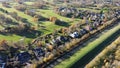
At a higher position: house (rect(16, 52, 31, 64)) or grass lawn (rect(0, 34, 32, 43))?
grass lawn (rect(0, 34, 32, 43))

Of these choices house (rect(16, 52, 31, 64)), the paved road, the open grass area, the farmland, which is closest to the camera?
the open grass area

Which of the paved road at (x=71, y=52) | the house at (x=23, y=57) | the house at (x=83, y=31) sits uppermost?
the house at (x=83, y=31)

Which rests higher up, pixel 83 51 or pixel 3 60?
pixel 3 60

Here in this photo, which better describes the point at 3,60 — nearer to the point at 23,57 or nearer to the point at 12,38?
the point at 23,57

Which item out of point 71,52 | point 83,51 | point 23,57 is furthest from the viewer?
point 83,51

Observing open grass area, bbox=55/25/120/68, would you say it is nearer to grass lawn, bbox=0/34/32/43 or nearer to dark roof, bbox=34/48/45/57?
dark roof, bbox=34/48/45/57

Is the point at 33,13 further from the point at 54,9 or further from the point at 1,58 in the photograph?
the point at 1,58

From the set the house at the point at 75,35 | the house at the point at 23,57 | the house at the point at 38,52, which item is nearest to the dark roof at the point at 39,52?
the house at the point at 38,52

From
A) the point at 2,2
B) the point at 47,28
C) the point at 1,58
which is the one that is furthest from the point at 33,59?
the point at 2,2

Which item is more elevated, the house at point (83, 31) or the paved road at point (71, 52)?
the house at point (83, 31)

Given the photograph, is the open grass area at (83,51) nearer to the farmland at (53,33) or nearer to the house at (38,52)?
the farmland at (53,33)

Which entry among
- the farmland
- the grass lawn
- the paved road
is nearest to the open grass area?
the farmland

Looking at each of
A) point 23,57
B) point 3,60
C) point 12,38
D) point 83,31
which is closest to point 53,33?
point 83,31
